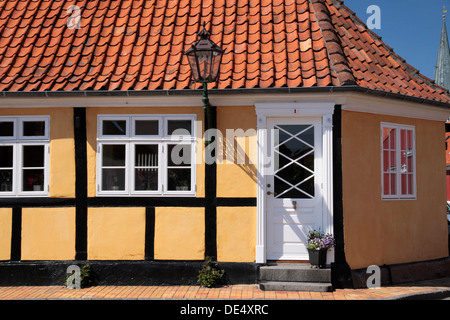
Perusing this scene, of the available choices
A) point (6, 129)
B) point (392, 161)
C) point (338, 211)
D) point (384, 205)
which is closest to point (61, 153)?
point (6, 129)

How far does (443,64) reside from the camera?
45.6 meters

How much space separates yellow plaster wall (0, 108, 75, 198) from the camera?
8461 mm

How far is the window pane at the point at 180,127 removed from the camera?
837cm

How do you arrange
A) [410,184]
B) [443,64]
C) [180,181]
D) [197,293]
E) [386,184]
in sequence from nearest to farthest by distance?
[197,293], [180,181], [386,184], [410,184], [443,64]

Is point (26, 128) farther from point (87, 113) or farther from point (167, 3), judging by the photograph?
point (167, 3)

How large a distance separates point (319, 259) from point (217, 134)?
2.53 m

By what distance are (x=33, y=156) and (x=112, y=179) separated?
142cm

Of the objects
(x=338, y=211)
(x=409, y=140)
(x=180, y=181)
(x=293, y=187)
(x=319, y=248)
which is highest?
(x=409, y=140)

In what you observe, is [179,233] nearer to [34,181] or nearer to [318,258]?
[318,258]

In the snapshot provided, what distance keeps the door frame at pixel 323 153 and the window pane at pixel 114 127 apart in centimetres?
223

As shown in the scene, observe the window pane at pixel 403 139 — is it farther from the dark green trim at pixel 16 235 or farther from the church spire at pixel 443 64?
the church spire at pixel 443 64

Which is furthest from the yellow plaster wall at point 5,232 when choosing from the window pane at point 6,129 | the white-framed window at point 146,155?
the white-framed window at point 146,155

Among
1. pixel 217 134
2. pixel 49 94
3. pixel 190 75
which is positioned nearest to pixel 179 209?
pixel 217 134

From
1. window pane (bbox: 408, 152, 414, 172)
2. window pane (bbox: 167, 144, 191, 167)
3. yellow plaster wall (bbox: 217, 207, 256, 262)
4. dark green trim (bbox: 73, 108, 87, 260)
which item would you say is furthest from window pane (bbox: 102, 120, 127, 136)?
window pane (bbox: 408, 152, 414, 172)
